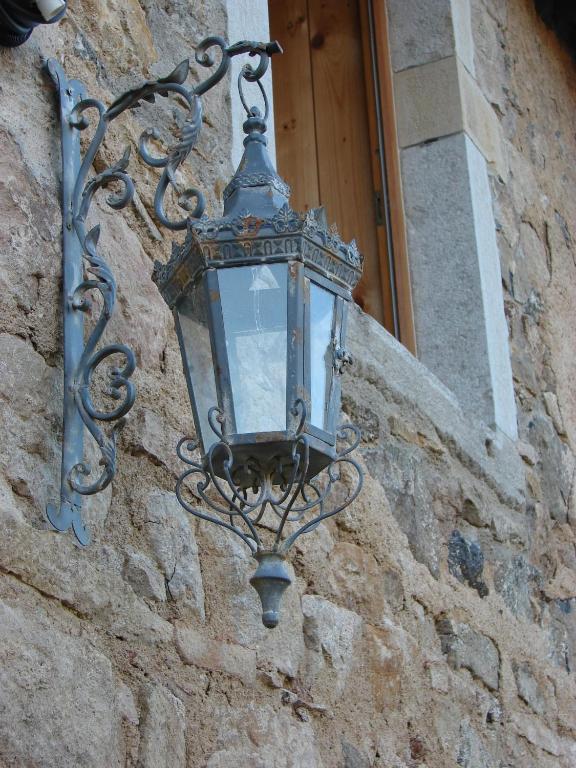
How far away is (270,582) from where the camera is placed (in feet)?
6.32

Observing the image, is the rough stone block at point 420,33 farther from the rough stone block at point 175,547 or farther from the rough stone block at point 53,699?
the rough stone block at point 53,699

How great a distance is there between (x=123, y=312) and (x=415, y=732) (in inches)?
43.0

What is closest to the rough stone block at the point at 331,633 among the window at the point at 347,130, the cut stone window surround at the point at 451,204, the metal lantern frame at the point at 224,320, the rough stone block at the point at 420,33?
the metal lantern frame at the point at 224,320

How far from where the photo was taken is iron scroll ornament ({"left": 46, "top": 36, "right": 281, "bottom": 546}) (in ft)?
6.80

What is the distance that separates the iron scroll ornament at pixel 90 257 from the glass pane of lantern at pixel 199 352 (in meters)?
0.09

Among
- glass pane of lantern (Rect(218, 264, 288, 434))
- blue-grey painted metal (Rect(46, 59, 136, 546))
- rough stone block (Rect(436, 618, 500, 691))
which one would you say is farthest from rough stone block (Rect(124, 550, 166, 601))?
rough stone block (Rect(436, 618, 500, 691))

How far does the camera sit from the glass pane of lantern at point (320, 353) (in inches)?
77.7

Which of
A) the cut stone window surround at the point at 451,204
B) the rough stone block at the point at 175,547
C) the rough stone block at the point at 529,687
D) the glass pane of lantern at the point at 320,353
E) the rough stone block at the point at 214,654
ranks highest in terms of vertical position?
the cut stone window surround at the point at 451,204

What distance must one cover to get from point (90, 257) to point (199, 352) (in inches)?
11.1

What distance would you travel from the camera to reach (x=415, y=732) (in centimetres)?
280

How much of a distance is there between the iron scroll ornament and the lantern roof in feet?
0.17

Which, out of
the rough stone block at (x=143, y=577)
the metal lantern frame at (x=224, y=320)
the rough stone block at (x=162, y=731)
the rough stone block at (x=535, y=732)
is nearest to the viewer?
the metal lantern frame at (x=224, y=320)

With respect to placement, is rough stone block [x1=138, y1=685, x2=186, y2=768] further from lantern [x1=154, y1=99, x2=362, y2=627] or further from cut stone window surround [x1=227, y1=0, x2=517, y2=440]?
cut stone window surround [x1=227, y1=0, x2=517, y2=440]

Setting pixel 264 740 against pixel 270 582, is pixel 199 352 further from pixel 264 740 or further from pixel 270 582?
pixel 264 740
